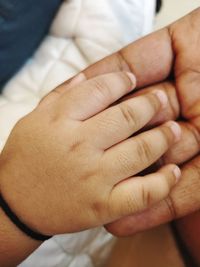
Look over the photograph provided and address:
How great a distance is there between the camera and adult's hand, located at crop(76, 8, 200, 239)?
56 centimetres

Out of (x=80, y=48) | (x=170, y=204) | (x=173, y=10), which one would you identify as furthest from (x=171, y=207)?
(x=173, y=10)

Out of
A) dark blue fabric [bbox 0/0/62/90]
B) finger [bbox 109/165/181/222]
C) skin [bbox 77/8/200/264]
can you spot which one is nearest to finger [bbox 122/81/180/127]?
skin [bbox 77/8/200/264]

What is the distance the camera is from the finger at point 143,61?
0.60 metres

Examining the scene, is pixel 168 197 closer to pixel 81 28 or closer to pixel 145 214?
pixel 145 214

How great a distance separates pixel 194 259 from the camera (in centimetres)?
63

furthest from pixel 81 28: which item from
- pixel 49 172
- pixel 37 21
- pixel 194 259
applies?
pixel 194 259

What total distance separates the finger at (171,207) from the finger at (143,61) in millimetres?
155

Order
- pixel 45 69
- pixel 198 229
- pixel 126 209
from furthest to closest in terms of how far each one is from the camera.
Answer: pixel 45 69
pixel 198 229
pixel 126 209

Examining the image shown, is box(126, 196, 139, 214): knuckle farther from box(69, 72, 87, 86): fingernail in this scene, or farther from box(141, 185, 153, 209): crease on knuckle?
box(69, 72, 87, 86): fingernail

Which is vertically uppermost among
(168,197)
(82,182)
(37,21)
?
(37,21)

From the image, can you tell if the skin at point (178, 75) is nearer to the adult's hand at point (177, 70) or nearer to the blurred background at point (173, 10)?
the adult's hand at point (177, 70)

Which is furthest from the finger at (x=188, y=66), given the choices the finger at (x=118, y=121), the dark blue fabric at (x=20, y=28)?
the dark blue fabric at (x=20, y=28)

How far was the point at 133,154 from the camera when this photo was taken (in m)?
0.49

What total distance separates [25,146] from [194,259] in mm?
324
